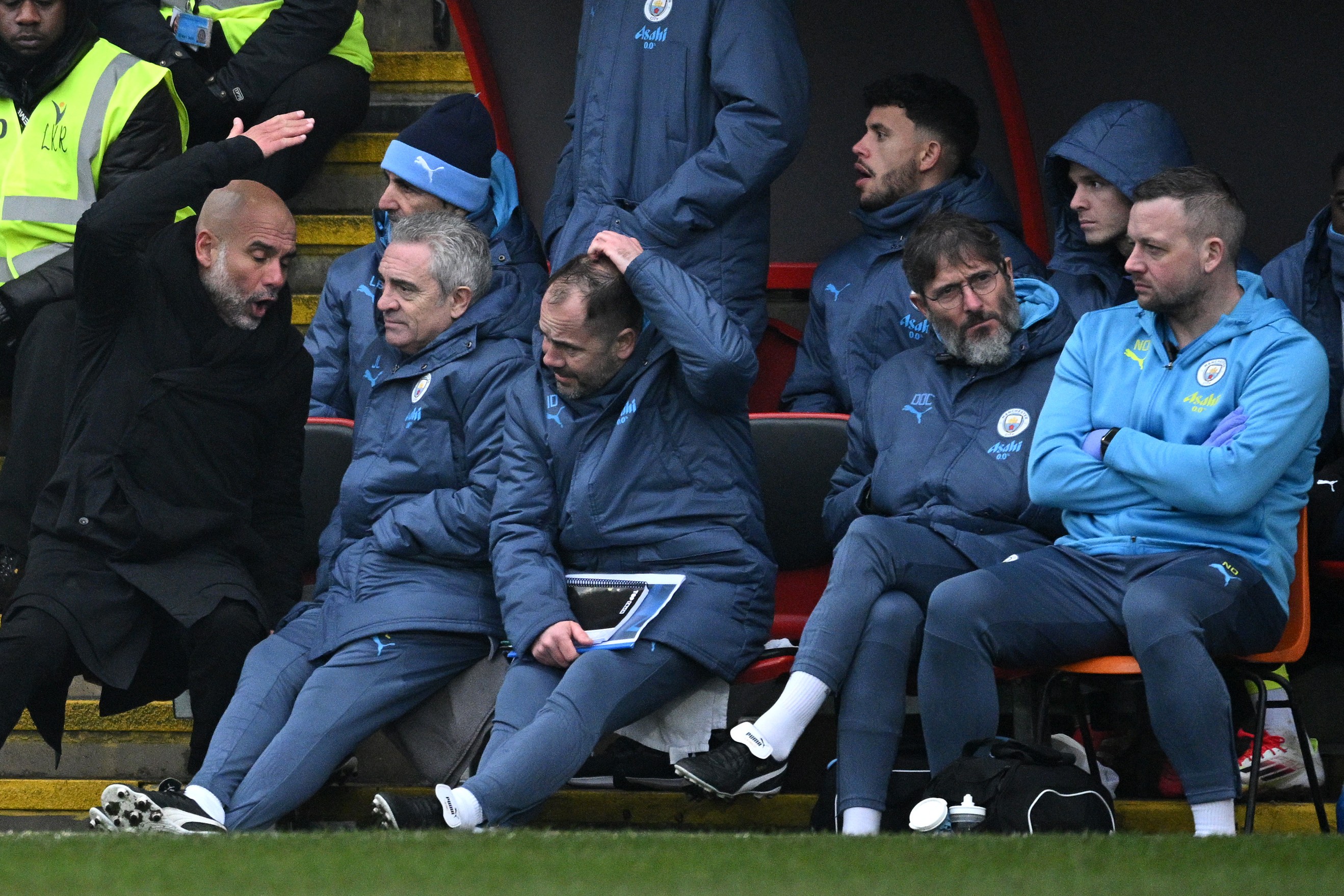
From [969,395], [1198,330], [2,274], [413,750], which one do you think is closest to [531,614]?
[413,750]

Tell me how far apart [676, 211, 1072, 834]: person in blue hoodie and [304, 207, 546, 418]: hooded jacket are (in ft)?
3.88

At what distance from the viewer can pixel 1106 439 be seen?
162 inches

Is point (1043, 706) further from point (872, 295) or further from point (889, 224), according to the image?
point (889, 224)

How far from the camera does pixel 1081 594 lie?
4031mm

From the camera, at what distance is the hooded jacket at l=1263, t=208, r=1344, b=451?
4.60m

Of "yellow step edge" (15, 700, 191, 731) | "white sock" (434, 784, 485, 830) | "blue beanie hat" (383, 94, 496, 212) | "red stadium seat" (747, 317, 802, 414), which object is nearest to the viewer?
"white sock" (434, 784, 485, 830)

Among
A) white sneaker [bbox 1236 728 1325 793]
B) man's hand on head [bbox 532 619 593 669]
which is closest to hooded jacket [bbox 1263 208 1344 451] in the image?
white sneaker [bbox 1236 728 1325 793]

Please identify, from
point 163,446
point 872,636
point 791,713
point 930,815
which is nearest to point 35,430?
point 163,446

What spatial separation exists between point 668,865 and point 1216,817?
135 cm

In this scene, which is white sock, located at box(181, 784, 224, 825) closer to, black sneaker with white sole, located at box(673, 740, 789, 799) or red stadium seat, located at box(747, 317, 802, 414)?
black sneaker with white sole, located at box(673, 740, 789, 799)

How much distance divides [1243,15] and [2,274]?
12.7ft

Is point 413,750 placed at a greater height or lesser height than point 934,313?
lesser

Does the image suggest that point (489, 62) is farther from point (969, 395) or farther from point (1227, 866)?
point (1227, 866)

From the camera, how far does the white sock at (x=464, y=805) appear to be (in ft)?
12.8
